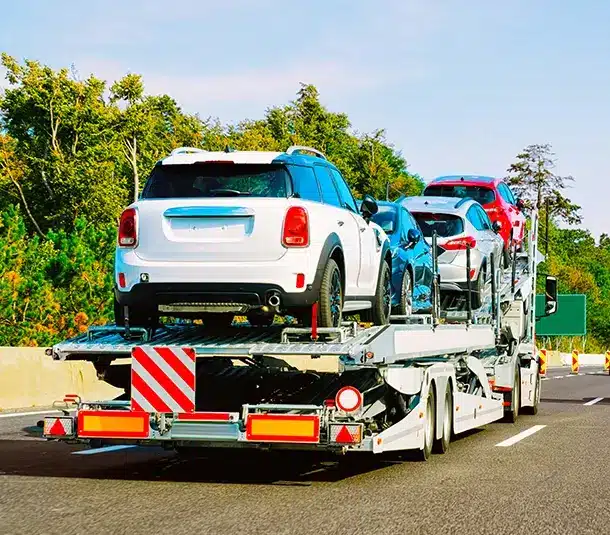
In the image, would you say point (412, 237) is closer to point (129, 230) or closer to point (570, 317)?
point (129, 230)

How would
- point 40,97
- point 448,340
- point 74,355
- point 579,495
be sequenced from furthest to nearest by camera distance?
point 40,97 < point 448,340 < point 74,355 < point 579,495

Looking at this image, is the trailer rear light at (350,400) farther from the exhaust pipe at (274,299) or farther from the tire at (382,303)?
the tire at (382,303)

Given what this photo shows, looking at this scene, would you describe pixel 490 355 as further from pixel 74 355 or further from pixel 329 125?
pixel 329 125

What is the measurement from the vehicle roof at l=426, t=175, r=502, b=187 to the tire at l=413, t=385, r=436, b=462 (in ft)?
31.0

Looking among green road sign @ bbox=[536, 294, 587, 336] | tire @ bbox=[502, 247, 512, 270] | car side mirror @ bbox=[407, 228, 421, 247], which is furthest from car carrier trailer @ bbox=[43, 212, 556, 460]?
green road sign @ bbox=[536, 294, 587, 336]

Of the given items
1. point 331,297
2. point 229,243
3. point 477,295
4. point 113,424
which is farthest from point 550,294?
point 113,424

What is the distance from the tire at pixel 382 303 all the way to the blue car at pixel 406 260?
1.24 m

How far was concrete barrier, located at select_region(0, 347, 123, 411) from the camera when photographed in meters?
18.6

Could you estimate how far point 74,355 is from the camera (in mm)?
11195

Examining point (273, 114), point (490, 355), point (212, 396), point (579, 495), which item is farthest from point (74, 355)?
point (273, 114)

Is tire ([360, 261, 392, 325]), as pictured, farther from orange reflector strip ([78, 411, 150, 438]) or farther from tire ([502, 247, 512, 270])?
tire ([502, 247, 512, 270])

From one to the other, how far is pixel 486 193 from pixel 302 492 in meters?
12.3

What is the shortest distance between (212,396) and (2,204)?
41873mm

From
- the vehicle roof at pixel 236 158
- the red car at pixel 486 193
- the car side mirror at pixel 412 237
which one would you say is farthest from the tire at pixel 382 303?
the red car at pixel 486 193
